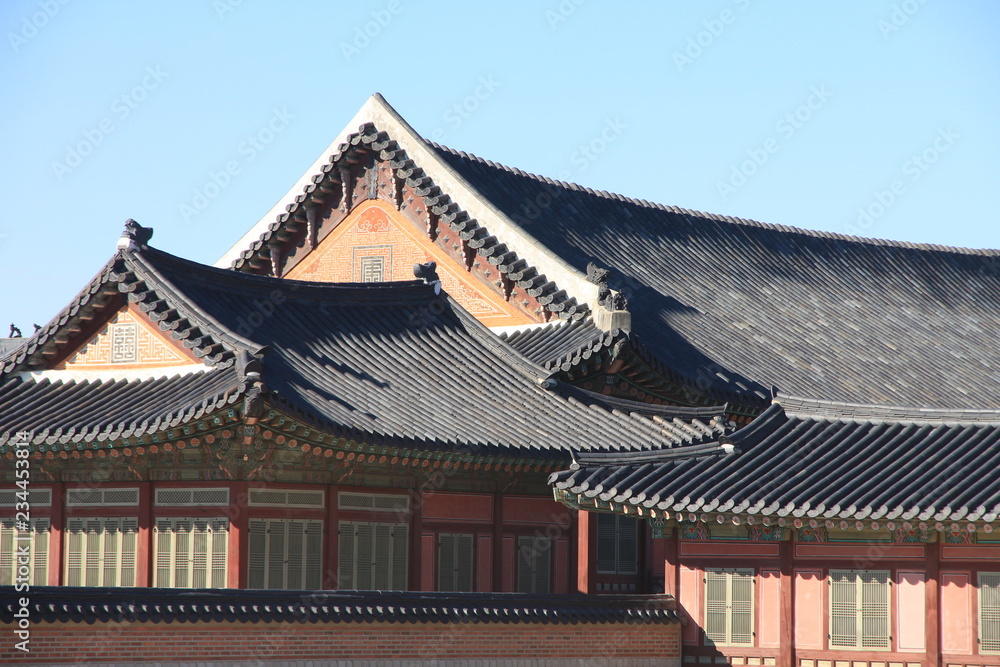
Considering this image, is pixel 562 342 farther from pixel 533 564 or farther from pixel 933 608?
pixel 933 608

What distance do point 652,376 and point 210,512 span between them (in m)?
9.31

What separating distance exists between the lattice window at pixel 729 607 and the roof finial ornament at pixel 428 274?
9520 millimetres

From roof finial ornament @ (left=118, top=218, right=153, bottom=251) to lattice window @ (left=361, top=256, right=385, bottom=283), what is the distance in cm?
755

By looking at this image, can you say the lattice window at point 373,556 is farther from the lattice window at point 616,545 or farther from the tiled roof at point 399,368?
the lattice window at point 616,545

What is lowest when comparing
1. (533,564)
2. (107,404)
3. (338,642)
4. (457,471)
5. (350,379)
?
(338,642)

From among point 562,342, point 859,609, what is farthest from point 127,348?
point 859,609

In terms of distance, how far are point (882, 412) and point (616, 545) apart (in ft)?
20.1

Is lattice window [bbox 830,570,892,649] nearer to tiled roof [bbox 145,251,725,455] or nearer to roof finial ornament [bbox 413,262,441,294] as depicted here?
tiled roof [bbox 145,251,725,455]

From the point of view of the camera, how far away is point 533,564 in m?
26.6

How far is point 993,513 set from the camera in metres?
19.4

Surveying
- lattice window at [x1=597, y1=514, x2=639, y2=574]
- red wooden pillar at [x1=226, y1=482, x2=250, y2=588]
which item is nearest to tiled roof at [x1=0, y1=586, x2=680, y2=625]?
red wooden pillar at [x1=226, y1=482, x2=250, y2=588]

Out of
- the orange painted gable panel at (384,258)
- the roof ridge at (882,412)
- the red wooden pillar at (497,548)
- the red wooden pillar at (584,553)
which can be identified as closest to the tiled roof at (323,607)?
the red wooden pillar at (584,553)

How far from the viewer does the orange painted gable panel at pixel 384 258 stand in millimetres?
31281

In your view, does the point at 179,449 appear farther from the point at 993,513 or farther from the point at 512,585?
the point at 993,513
